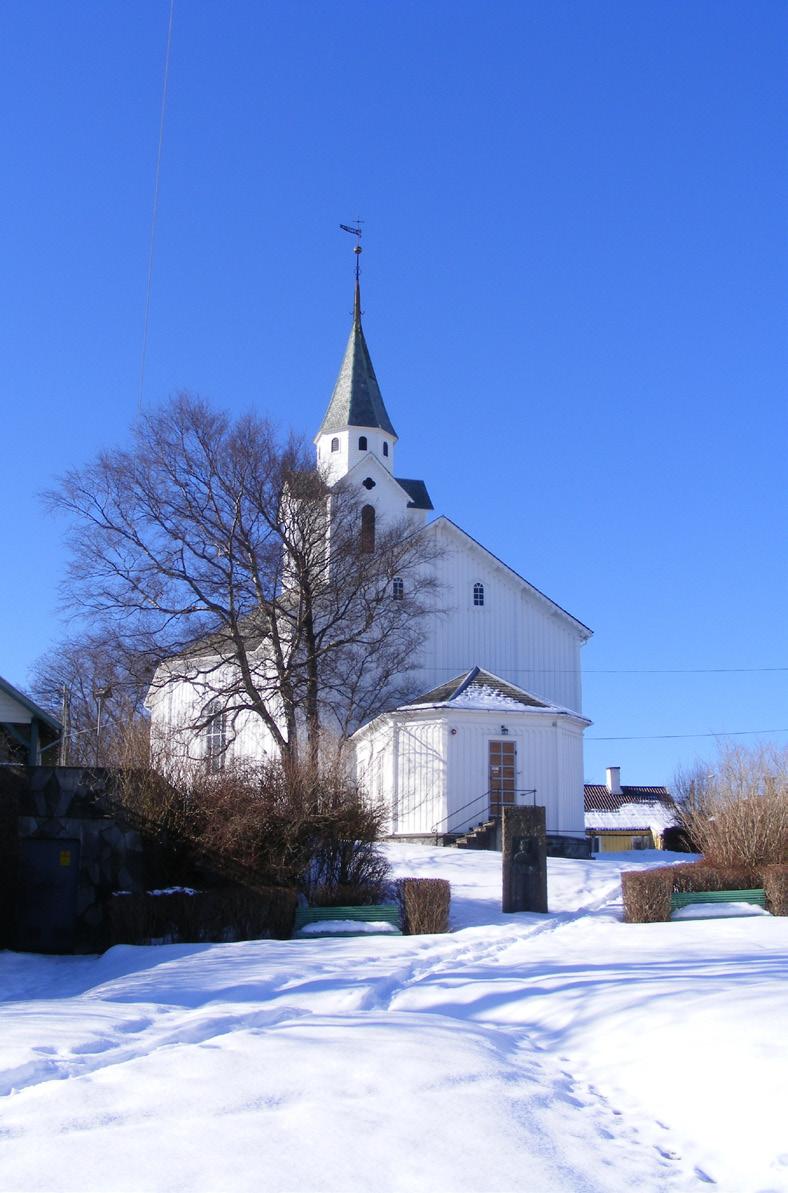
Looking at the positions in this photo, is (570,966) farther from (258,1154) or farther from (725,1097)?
(258,1154)

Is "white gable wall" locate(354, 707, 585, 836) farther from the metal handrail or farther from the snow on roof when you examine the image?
the snow on roof

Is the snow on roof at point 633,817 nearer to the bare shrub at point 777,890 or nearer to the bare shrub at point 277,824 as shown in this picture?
the bare shrub at point 277,824

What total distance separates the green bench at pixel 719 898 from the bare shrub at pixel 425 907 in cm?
343

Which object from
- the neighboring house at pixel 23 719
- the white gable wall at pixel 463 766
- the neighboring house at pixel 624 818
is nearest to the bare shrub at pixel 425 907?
the neighboring house at pixel 23 719

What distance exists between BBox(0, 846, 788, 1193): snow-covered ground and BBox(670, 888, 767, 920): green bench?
504cm

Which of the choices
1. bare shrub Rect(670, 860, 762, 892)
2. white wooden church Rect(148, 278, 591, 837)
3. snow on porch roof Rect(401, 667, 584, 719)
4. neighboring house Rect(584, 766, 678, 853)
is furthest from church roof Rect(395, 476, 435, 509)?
bare shrub Rect(670, 860, 762, 892)

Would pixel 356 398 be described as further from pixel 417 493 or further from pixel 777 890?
pixel 777 890

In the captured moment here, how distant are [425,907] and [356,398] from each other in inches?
1058

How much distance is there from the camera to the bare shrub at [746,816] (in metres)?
18.6

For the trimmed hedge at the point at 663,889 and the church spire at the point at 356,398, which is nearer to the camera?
the trimmed hedge at the point at 663,889

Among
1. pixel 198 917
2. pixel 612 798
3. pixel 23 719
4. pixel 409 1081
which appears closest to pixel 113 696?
pixel 23 719

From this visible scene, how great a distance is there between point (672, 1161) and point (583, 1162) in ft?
1.87

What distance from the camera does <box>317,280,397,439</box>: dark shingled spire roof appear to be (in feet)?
131

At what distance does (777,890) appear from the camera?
54.4ft
